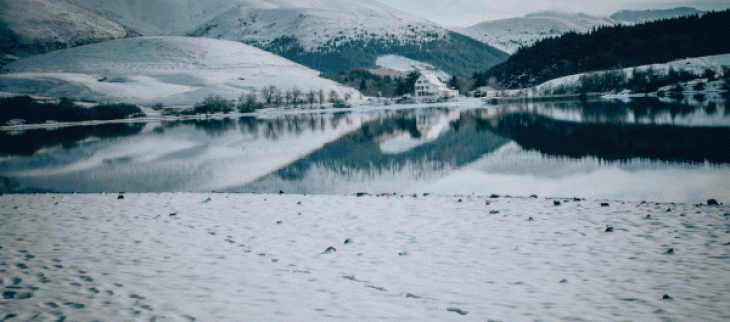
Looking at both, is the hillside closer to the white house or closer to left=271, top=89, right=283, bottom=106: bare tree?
the white house

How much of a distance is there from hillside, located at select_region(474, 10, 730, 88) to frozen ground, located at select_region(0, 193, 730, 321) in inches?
6951

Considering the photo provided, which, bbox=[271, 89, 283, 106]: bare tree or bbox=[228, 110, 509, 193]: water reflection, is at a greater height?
bbox=[271, 89, 283, 106]: bare tree

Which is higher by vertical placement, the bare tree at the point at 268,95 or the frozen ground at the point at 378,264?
the bare tree at the point at 268,95

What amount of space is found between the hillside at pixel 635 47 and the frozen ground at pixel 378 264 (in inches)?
6951

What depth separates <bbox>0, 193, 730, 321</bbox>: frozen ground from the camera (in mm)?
6492

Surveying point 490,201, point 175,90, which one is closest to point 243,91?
point 175,90

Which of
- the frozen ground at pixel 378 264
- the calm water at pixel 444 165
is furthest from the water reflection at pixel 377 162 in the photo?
the frozen ground at pixel 378 264

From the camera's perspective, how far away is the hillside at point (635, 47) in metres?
161

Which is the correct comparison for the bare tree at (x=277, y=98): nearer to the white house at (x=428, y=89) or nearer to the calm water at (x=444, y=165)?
the white house at (x=428, y=89)

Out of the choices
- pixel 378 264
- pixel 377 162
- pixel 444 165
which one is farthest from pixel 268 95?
pixel 378 264

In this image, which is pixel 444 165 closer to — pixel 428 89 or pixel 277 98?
pixel 277 98

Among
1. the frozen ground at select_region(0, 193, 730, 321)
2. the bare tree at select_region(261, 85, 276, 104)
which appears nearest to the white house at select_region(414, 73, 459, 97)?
the bare tree at select_region(261, 85, 276, 104)

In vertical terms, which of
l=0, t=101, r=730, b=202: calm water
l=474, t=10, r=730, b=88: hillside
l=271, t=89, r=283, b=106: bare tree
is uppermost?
l=474, t=10, r=730, b=88: hillside

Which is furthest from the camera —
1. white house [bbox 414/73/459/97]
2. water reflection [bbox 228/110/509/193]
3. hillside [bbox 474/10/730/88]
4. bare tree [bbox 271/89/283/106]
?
hillside [bbox 474/10/730/88]
